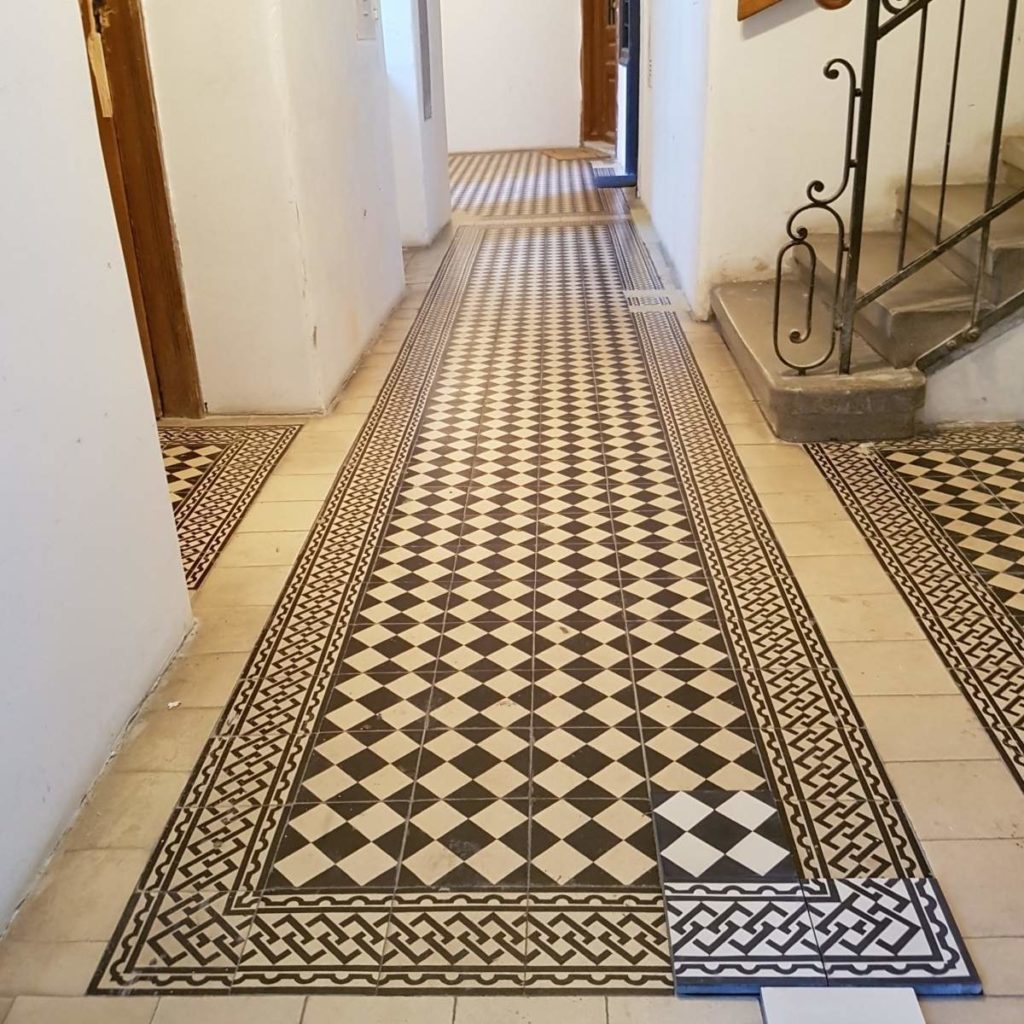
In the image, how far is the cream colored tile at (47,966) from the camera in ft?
5.76

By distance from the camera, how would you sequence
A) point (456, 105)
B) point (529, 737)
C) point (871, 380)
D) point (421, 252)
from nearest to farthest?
1. point (529, 737)
2. point (871, 380)
3. point (421, 252)
4. point (456, 105)

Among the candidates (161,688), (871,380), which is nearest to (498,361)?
(871,380)

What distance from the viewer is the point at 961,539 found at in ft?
9.98

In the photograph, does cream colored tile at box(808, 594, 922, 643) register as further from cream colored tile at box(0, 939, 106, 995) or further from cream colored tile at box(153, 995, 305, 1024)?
cream colored tile at box(0, 939, 106, 995)

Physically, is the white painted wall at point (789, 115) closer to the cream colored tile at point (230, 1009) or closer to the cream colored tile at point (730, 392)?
the cream colored tile at point (730, 392)

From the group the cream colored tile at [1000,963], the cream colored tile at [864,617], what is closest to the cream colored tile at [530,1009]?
the cream colored tile at [1000,963]

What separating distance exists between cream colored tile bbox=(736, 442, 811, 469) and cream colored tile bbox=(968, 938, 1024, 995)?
6.53ft

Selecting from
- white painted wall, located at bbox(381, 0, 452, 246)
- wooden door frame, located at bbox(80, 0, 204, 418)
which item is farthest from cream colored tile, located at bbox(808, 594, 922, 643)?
white painted wall, located at bbox(381, 0, 452, 246)

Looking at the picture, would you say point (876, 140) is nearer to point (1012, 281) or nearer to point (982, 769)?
point (1012, 281)

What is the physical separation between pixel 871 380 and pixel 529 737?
1997 mm

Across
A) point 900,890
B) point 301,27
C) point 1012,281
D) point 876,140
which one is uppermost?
point 301,27

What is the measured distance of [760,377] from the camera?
3943 mm

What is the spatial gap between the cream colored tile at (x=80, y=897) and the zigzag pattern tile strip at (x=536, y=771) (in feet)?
0.13

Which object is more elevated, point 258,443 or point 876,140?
point 876,140
